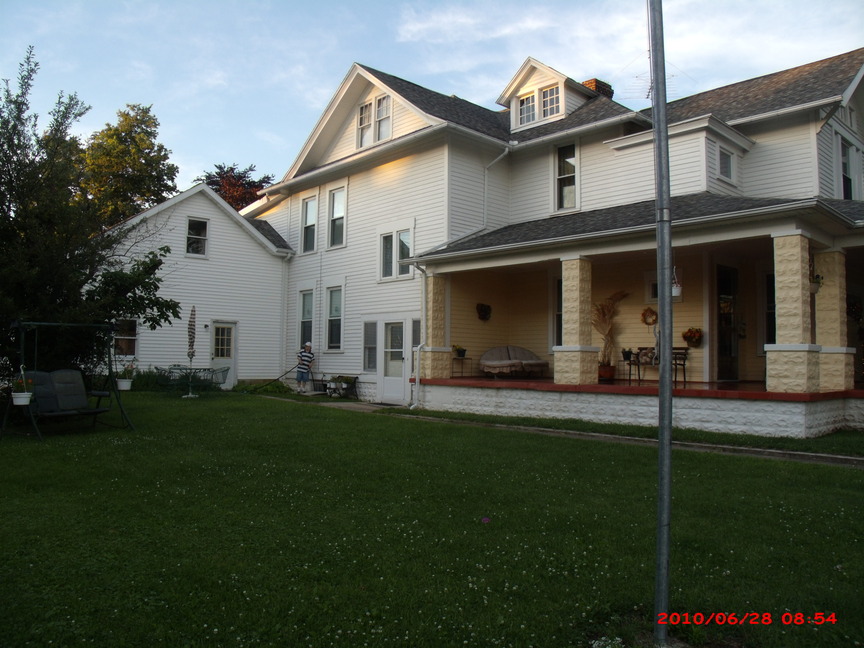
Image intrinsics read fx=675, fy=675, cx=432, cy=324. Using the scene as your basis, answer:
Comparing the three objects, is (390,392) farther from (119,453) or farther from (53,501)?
(53,501)

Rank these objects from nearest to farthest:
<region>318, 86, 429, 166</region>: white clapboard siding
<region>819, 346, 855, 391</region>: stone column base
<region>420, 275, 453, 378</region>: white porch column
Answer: <region>819, 346, 855, 391</region>: stone column base
<region>420, 275, 453, 378</region>: white porch column
<region>318, 86, 429, 166</region>: white clapboard siding

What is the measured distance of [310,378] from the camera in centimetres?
2059

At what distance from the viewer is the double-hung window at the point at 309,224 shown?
22.1m

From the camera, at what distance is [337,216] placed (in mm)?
21094

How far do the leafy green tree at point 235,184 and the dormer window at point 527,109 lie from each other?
22077 millimetres

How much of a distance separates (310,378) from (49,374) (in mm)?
10545

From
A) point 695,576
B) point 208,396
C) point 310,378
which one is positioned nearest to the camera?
point 695,576

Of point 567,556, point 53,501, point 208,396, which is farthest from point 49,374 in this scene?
point 567,556

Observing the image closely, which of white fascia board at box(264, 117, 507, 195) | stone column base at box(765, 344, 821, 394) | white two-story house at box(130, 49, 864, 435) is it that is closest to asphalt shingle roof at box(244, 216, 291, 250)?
white two-story house at box(130, 49, 864, 435)

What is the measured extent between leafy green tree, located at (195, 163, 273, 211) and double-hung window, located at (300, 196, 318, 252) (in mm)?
16610

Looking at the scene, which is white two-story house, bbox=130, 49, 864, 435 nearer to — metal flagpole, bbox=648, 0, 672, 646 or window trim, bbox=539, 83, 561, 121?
window trim, bbox=539, 83, 561, 121

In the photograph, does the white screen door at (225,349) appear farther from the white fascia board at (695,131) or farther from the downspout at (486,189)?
the white fascia board at (695,131)

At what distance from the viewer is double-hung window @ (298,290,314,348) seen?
71.8 feet

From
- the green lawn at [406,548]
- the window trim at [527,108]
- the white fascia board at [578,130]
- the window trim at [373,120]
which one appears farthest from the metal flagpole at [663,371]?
the window trim at [373,120]
